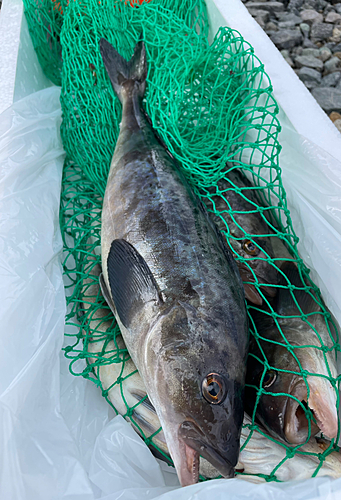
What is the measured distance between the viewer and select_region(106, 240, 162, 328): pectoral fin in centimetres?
146

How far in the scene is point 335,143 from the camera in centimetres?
202

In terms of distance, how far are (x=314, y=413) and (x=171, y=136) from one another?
4.61 ft

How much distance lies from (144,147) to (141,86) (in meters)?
0.49

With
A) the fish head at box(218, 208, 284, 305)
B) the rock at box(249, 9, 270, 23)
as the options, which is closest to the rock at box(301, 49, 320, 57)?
the rock at box(249, 9, 270, 23)

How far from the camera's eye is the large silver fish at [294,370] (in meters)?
1.39

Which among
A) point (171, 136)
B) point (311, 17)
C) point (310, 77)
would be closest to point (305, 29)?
point (311, 17)

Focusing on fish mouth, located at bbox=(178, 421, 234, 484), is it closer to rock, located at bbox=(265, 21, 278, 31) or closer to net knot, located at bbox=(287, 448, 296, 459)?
net knot, located at bbox=(287, 448, 296, 459)

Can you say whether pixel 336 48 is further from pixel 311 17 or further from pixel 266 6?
pixel 266 6

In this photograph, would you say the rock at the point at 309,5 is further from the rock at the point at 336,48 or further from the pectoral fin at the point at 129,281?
the pectoral fin at the point at 129,281

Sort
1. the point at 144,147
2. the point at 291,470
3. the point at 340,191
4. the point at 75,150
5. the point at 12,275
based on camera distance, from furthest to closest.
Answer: the point at 75,150, the point at 144,147, the point at 340,191, the point at 12,275, the point at 291,470

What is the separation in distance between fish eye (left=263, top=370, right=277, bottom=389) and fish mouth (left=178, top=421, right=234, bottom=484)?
364 mm

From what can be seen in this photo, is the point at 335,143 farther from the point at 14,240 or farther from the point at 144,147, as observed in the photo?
the point at 14,240

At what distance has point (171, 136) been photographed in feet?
6.47

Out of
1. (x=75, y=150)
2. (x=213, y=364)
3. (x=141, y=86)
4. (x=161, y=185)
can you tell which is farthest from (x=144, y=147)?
(x=213, y=364)
